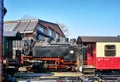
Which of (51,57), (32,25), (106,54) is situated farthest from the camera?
(32,25)

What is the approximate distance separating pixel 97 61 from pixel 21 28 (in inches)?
787

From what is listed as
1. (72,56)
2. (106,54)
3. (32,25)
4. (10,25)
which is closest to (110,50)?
(106,54)

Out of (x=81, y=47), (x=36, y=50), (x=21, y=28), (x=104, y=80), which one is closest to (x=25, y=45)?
(x=36, y=50)

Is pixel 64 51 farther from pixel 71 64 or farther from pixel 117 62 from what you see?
pixel 117 62

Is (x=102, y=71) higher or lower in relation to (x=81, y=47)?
lower

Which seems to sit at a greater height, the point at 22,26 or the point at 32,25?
the point at 32,25

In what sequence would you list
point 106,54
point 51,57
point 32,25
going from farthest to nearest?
point 32,25 → point 51,57 → point 106,54

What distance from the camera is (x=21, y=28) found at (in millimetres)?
35812

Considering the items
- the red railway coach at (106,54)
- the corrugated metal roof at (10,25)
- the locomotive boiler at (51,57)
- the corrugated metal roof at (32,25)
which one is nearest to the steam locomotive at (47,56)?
the locomotive boiler at (51,57)

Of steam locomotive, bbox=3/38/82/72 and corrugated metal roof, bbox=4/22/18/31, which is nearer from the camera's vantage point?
steam locomotive, bbox=3/38/82/72

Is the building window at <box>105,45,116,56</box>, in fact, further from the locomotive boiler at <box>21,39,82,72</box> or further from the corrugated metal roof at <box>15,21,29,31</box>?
the corrugated metal roof at <box>15,21,29,31</box>

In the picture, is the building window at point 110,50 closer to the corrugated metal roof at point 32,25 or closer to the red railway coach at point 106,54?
the red railway coach at point 106,54

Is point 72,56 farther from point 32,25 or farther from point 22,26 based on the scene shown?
point 22,26

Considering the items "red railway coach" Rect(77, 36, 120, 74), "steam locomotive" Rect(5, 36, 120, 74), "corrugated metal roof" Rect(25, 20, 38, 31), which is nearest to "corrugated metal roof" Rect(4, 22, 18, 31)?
"corrugated metal roof" Rect(25, 20, 38, 31)
